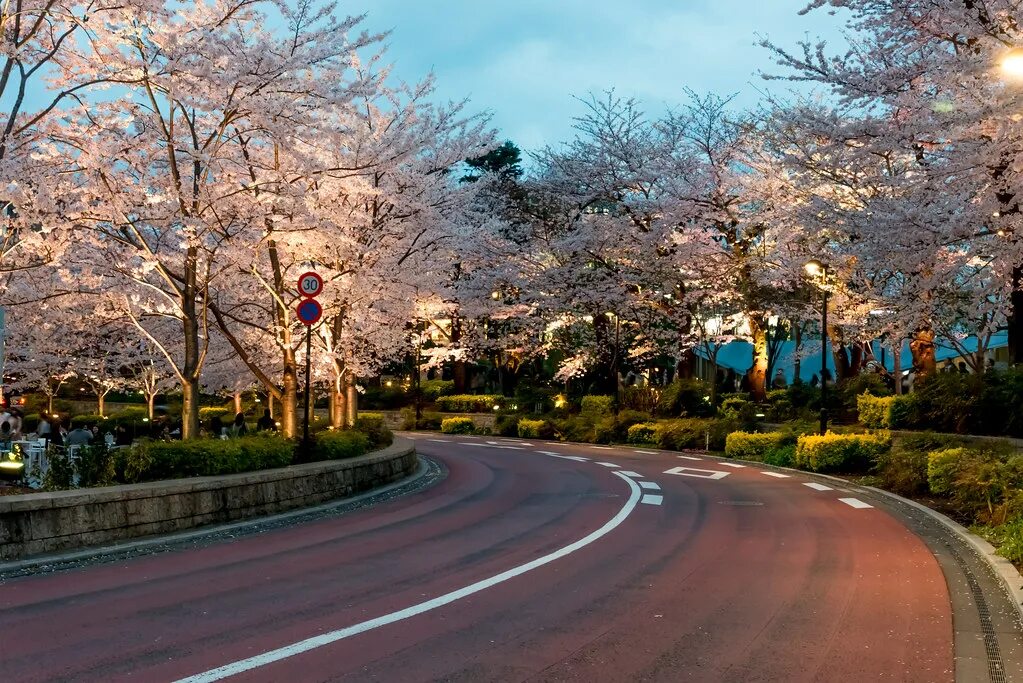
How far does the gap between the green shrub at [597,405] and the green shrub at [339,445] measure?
19.8 metres

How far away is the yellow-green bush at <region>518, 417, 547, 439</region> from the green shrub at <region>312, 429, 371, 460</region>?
63.7 ft

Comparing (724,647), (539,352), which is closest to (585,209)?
(539,352)

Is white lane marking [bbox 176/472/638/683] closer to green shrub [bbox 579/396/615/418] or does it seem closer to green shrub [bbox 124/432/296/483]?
green shrub [bbox 124/432/296/483]

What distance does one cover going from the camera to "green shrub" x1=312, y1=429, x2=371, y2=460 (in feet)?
56.5

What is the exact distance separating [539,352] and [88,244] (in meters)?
28.1

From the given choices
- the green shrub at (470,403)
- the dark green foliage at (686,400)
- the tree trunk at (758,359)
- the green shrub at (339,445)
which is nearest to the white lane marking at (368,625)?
the green shrub at (339,445)

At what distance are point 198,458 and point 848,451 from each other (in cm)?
1562

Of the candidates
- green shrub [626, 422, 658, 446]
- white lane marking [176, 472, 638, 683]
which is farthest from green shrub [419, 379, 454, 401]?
white lane marking [176, 472, 638, 683]

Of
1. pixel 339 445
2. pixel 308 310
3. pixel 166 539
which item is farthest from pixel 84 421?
pixel 166 539

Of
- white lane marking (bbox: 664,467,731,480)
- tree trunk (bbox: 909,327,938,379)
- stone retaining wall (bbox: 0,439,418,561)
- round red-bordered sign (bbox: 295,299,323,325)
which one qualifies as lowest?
white lane marking (bbox: 664,467,731,480)

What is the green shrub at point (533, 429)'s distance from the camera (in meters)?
38.6

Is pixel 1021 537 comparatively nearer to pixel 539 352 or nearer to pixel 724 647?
pixel 724 647

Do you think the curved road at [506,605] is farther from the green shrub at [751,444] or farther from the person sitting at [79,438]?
the green shrub at [751,444]

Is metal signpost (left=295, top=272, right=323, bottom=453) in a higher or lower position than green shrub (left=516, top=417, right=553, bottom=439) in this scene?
higher
